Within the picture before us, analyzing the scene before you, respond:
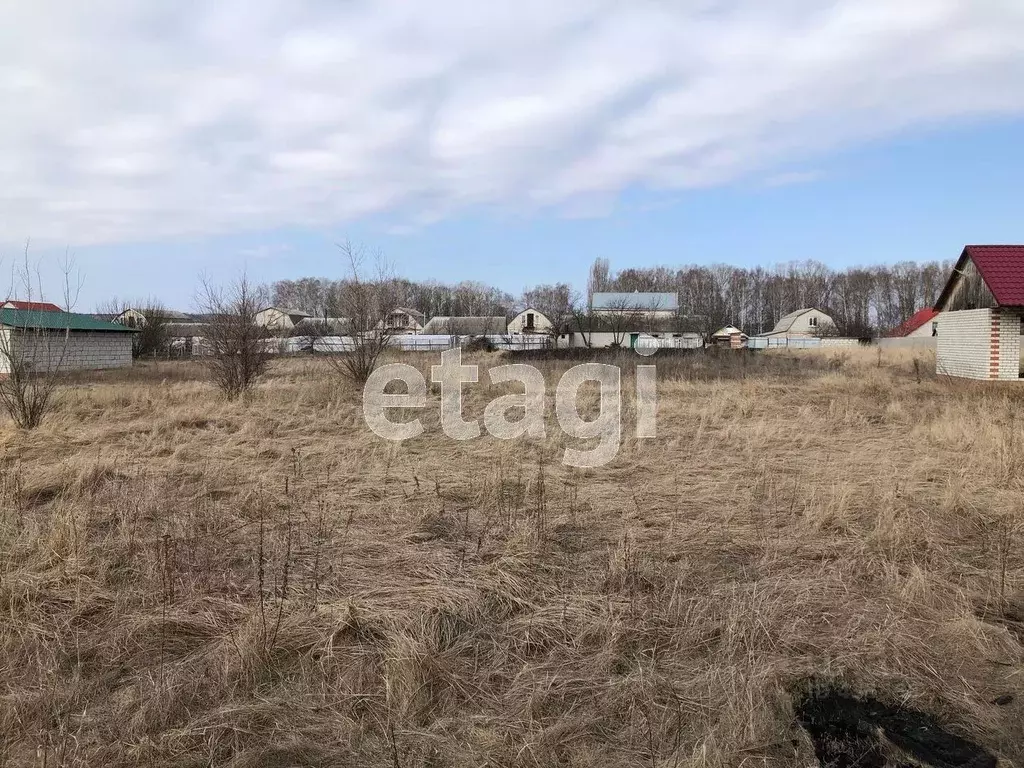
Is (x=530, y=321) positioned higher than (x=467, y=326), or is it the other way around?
(x=530, y=321)

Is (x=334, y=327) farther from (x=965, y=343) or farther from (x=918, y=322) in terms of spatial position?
(x=918, y=322)

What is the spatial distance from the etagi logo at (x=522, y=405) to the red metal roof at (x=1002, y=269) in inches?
331

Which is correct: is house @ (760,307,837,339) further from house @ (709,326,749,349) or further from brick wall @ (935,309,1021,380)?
brick wall @ (935,309,1021,380)

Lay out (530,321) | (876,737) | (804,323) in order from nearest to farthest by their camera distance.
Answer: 1. (876,737)
2. (530,321)
3. (804,323)

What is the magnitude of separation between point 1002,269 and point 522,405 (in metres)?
12.8


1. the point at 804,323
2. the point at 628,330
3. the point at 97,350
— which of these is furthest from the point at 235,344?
the point at 804,323

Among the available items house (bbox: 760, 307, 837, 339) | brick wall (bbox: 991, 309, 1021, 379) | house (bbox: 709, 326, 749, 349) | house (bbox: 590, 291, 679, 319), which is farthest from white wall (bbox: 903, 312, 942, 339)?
brick wall (bbox: 991, 309, 1021, 379)

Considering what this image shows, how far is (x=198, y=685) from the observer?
2.62 meters

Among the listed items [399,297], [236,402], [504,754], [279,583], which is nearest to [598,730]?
[504,754]

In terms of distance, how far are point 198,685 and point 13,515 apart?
3.35 m

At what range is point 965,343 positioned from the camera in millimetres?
16359

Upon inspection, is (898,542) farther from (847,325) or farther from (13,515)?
(847,325)

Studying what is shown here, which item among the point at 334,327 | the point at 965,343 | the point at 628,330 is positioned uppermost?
the point at 628,330

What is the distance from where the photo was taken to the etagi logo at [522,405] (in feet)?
30.3
